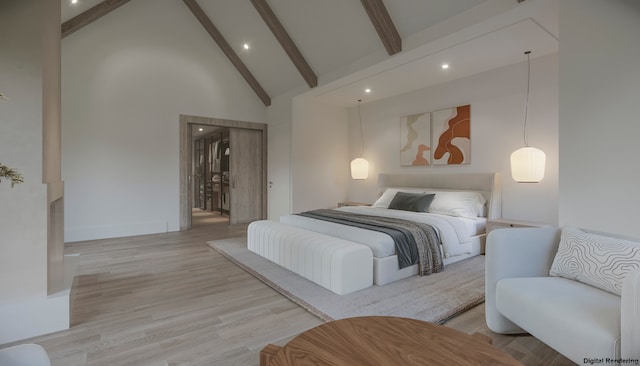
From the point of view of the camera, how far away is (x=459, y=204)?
4289 mm

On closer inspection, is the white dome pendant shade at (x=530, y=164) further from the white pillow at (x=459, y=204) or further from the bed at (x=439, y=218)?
the white pillow at (x=459, y=204)

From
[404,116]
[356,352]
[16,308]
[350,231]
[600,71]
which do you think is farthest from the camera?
[404,116]

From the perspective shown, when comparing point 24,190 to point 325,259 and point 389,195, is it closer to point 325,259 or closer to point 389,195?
point 325,259

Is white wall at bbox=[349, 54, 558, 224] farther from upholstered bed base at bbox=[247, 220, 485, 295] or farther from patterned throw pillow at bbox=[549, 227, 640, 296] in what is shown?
patterned throw pillow at bbox=[549, 227, 640, 296]

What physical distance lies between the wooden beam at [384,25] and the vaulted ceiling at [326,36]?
0.03 feet

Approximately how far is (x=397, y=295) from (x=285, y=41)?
439 cm

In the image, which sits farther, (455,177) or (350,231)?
(455,177)

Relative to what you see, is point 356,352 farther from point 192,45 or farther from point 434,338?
point 192,45

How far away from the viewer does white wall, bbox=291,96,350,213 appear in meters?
6.15

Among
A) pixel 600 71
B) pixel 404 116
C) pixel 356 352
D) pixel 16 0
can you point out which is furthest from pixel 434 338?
pixel 404 116

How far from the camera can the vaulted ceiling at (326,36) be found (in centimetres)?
355

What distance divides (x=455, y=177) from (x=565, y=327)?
3633 mm

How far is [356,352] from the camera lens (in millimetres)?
1166

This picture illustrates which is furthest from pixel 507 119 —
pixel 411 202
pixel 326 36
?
pixel 326 36
